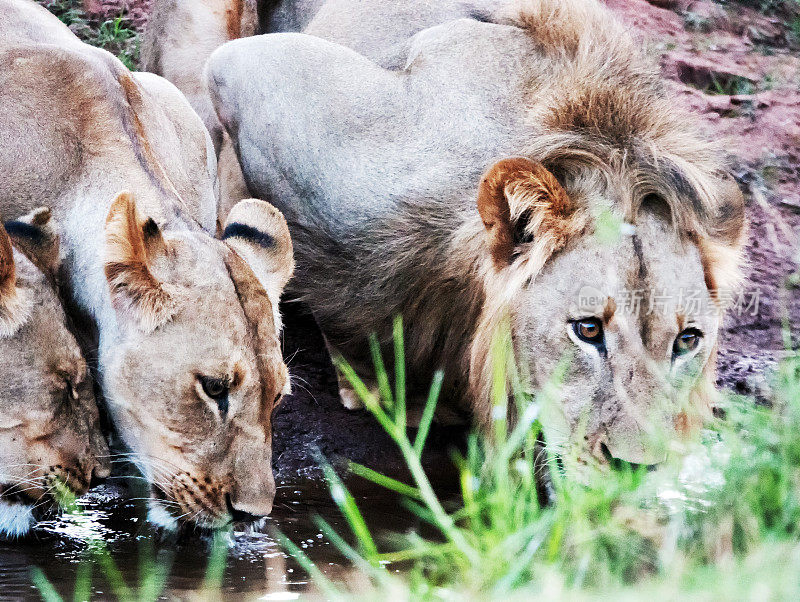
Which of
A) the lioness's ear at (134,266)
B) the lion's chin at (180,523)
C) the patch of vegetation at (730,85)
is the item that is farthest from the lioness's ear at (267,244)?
the patch of vegetation at (730,85)

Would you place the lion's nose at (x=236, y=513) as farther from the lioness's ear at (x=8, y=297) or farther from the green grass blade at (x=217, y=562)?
the lioness's ear at (x=8, y=297)

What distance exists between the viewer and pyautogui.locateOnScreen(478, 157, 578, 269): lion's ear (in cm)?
351

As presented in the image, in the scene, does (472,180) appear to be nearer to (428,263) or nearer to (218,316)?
(428,263)

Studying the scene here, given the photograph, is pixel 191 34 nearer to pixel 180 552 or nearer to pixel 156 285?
pixel 156 285

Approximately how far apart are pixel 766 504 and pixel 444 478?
1.73m

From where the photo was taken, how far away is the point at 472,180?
400cm

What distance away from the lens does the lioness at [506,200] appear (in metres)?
3.45

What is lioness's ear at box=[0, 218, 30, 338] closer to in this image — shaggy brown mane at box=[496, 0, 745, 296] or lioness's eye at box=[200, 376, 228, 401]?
lioness's eye at box=[200, 376, 228, 401]

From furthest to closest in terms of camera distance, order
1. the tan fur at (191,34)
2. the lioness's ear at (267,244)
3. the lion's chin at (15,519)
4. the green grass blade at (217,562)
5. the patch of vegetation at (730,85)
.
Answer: the patch of vegetation at (730,85), the tan fur at (191,34), the lioness's ear at (267,244), the lion's chin at (15,519), the green grass blade at (217,562)

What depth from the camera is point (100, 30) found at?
6297mm

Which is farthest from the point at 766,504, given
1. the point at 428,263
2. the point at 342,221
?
the point at 342,221

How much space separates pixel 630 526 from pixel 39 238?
73.6 inches

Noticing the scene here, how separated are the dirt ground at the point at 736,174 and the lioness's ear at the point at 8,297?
4.18 feet

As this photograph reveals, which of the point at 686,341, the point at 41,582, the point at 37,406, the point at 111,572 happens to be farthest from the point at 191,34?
the point at 41,582
